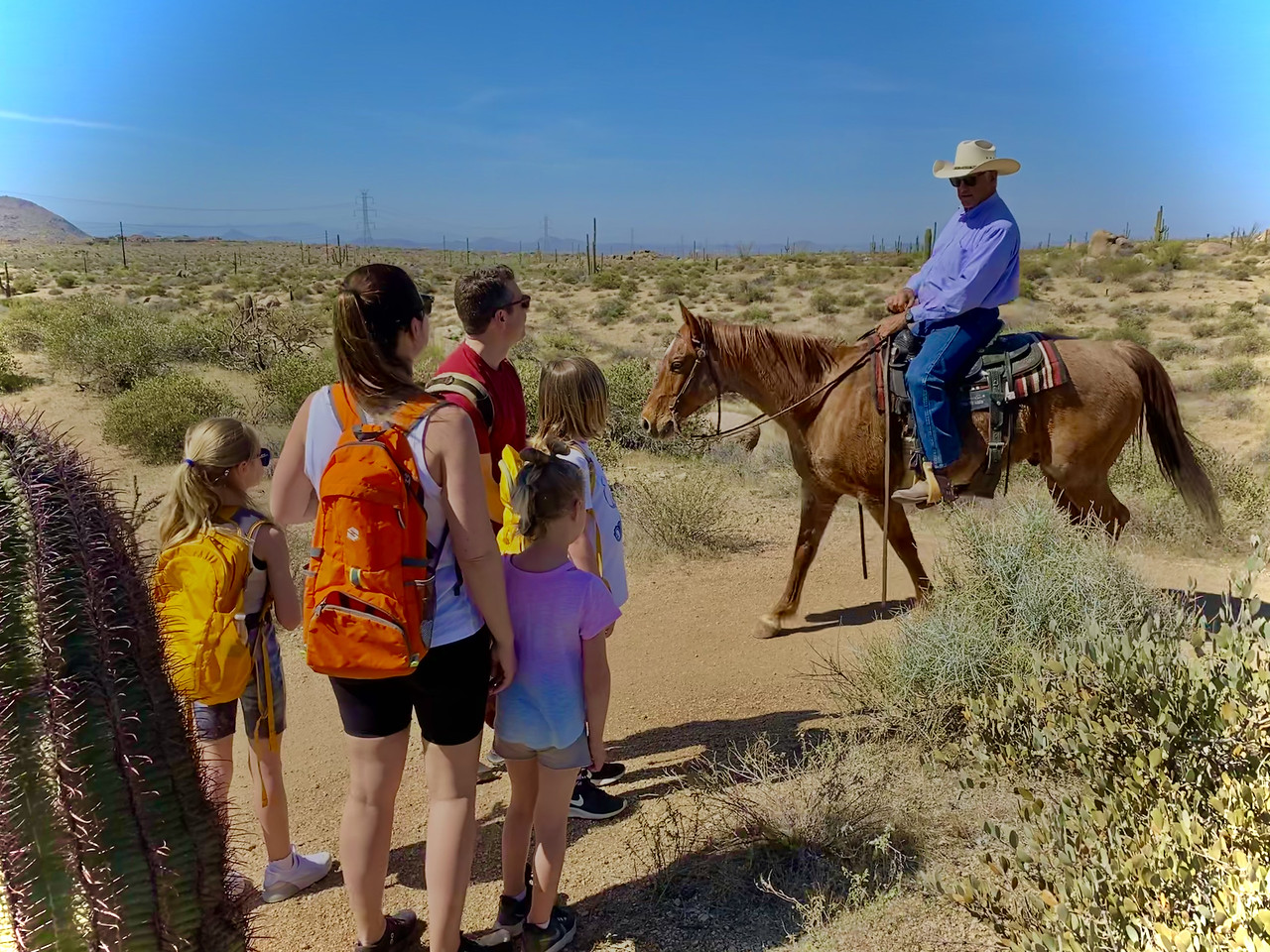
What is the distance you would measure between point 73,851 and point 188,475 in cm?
137

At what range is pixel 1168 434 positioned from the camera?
18.9 feet

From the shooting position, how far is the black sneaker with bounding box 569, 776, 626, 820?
3688mm

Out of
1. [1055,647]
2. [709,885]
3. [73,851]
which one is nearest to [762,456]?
[1055,647]

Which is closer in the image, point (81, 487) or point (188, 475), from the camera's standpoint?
point (81, 487)

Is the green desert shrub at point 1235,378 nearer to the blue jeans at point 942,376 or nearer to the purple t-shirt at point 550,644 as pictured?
the blue jeans at point 942,376

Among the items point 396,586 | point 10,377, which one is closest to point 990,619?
point 396,586

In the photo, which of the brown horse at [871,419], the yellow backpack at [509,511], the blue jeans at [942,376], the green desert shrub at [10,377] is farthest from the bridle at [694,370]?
the green desert shrub at [10,377]

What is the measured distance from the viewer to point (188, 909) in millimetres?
1991

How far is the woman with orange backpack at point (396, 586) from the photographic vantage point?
2193mm

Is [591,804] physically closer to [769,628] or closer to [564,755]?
[564,755]

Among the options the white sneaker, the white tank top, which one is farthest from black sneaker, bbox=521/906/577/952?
the white tank top

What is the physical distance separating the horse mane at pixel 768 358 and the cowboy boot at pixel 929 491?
3.03 feet

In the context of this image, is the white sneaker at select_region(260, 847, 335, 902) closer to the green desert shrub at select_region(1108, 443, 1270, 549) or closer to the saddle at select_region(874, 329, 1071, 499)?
the saddle at select_region(874, 329, 1071, 499)

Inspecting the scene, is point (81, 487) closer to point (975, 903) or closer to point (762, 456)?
point (975, 903)
